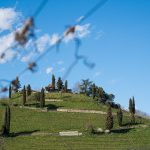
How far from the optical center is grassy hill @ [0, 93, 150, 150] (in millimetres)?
65750

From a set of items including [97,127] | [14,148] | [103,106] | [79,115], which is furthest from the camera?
[103,106]

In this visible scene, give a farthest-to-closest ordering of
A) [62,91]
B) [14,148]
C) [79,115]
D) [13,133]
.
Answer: [62,91] → [79,115] → [13,133] → [14,148]

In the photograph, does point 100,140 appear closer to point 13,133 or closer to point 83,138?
point 83,138

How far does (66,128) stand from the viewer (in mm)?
84000

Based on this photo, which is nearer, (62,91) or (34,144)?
(34,144)

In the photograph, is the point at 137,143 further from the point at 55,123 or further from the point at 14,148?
the point at 55,123

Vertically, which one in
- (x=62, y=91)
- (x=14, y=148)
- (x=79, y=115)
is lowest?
(x=14, y=148)

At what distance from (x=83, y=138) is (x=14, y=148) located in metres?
14.2

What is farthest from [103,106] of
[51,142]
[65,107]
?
[51,142]

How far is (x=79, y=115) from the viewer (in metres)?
99.8

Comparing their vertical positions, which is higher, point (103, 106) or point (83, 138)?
point (103, 106)

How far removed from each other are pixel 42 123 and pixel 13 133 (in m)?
11.8

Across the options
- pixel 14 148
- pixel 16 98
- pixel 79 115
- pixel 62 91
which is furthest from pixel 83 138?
pixel 62 91

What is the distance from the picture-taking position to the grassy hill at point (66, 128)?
6575 cm
